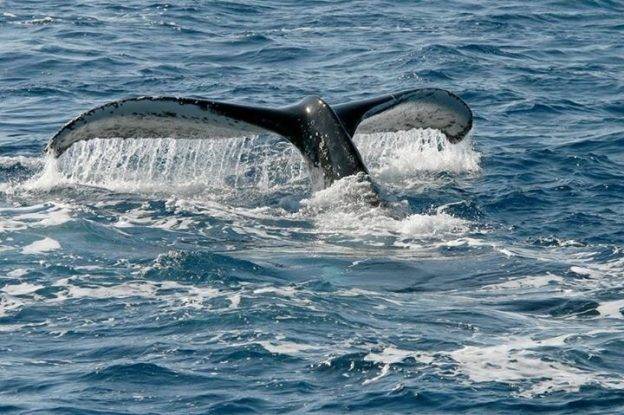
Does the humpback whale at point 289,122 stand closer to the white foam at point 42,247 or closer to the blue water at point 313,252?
the blue water at point 313,252

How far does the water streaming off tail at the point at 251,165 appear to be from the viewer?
1850cm

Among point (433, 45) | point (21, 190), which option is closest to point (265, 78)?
point (433, 45)

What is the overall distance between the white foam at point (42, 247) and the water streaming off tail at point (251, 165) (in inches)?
81.0

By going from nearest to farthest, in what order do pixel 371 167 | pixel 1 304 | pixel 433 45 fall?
pixel 1 304 < pixel 371 167 < pixel 433 45

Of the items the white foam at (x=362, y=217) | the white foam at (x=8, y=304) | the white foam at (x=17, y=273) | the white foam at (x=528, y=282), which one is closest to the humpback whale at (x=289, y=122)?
the white foam at (x=362, y=217)

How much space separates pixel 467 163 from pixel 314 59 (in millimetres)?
8556

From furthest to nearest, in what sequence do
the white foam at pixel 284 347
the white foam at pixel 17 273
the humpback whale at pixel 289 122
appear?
1. the humpback whale at pixel 289 122
2. the white foam at pixel 17 273
3. the white foam at pixel 284 347

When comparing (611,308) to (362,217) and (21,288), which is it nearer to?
(362,217)

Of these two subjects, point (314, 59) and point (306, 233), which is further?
point (314, 59)

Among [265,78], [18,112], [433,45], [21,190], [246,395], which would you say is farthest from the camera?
[433,45]

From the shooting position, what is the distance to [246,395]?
1123cm

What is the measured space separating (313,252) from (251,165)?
4495mm

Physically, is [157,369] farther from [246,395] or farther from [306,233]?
[306,233]

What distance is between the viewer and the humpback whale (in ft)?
52.9
